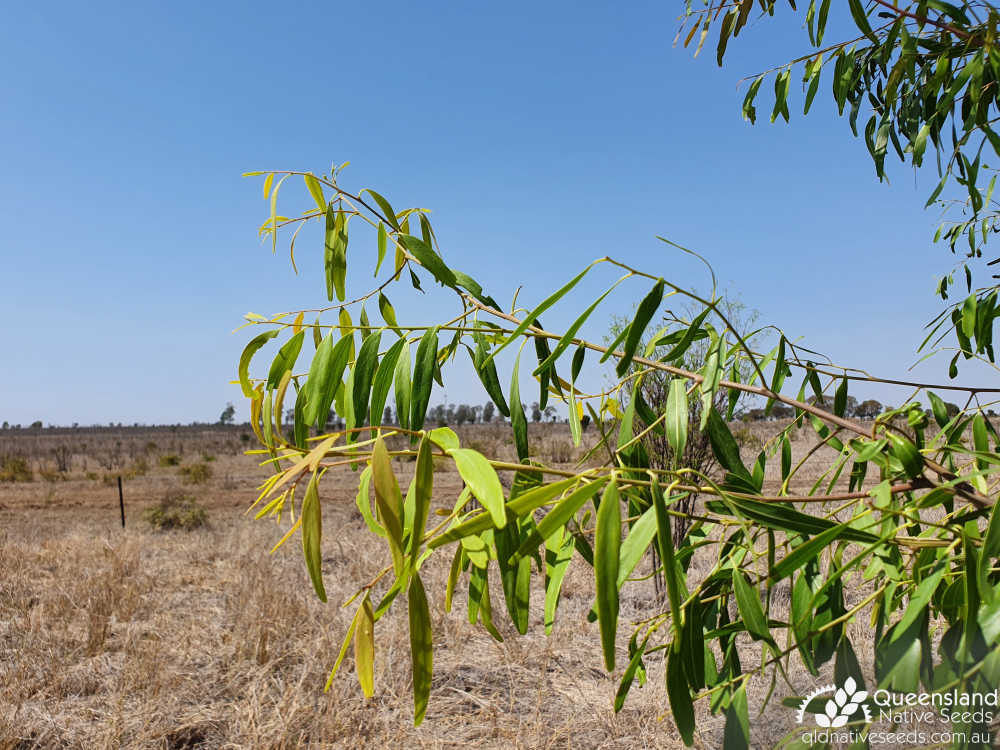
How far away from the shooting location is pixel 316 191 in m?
0.69

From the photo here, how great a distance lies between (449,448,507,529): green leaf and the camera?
1.07ft

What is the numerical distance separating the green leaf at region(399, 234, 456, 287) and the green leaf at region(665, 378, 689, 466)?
233mm

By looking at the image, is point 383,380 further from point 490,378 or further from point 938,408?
point 938,408

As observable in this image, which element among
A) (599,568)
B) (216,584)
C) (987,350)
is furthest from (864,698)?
(216,584)

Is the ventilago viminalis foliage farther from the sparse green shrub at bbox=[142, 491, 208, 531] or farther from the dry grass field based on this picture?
the sparse green shrub at bbox=[142, 491, 208, 531]

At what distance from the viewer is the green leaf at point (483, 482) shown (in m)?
0.33

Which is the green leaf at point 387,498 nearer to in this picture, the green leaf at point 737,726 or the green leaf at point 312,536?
the green leaf at point 312,536

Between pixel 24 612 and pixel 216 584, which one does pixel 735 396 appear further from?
pixel 216 584

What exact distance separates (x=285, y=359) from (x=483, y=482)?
352mm

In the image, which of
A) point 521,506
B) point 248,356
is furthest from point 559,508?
point 248,356

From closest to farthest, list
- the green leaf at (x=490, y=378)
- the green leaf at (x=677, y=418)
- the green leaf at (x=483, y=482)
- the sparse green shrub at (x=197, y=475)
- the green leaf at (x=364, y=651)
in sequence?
the green leaf at (x=483, y=482) → the green leaf at (x=364, y=651) → the green leaf at (x=677, y=418) → the green leaf at (x=490, y=378) → the sparse green shrub at (x=197, y=475)

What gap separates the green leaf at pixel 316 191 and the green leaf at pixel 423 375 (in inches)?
8.2

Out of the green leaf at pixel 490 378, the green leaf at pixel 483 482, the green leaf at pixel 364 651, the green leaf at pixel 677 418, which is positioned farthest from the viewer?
the green leaf at pixel 490 378

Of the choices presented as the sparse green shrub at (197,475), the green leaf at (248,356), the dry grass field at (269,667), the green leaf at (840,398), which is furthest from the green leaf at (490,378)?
the sparse green shrub at (197,475)
